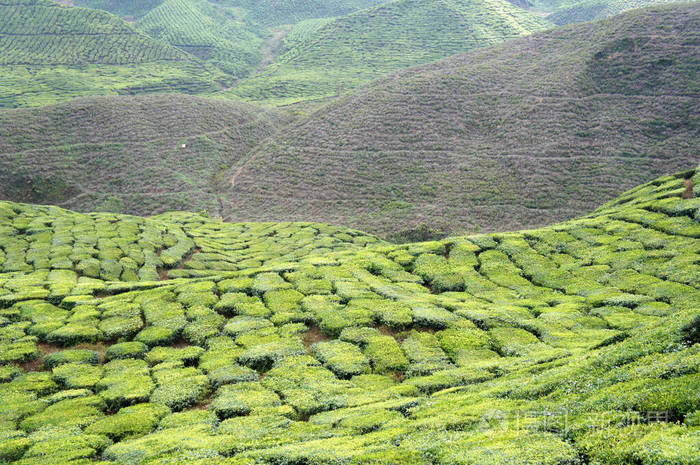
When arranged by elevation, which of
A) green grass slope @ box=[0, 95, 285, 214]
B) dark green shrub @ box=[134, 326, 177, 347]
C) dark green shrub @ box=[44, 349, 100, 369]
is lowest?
dark green shrub @ box=[44, 349, 100, 369]

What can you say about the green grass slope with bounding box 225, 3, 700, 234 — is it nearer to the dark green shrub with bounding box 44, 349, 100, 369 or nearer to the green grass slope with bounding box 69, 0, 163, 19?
the dark green shrub with bounding box 44, 349, 100, 369

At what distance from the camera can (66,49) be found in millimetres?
111750

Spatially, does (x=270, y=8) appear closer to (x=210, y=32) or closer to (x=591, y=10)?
(x=210, y=32)

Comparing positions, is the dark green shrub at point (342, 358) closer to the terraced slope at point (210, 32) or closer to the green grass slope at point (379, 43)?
the green grass slope at point (379, 43)

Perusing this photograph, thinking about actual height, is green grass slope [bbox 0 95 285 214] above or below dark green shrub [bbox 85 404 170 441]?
above

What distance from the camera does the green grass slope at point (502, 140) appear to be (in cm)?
4181

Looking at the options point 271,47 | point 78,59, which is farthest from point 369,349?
point 271,47

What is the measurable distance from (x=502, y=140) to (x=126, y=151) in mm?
42837

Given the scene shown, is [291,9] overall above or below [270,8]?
above

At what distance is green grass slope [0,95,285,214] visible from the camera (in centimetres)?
4875

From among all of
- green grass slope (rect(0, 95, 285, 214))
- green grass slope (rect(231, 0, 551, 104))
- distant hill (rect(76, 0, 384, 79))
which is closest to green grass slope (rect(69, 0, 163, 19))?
distant hill (rect(76, 0, 384, 79))

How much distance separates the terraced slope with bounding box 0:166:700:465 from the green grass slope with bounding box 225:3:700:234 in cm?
1331

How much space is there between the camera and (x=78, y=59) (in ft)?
358

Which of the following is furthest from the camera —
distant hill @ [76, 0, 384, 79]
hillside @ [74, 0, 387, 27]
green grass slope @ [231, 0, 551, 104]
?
hillside @ [74, 0, 387, 27]
